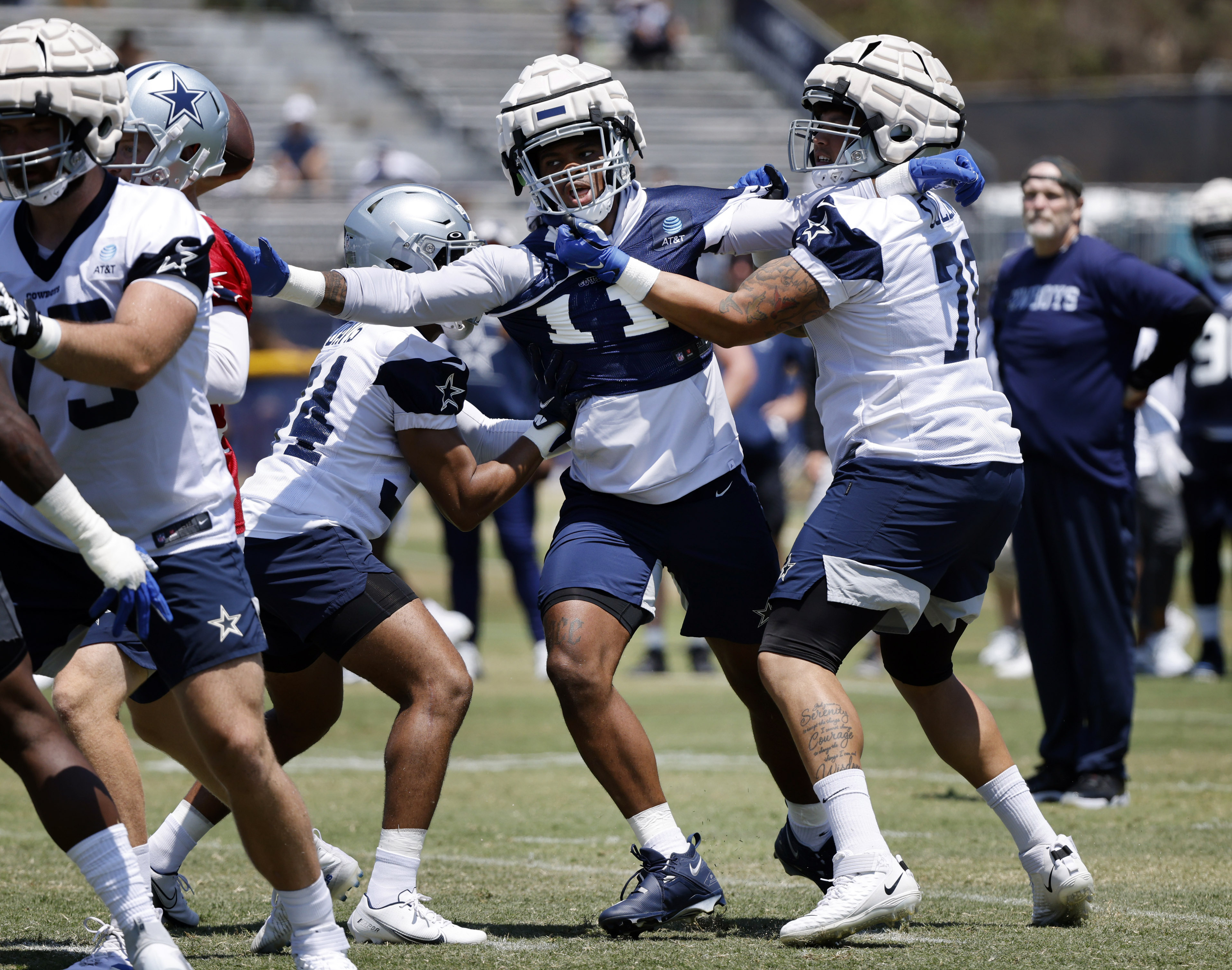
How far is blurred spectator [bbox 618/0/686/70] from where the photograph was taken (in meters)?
26.2

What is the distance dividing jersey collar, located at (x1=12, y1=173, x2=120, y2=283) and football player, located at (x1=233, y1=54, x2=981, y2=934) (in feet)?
2.58

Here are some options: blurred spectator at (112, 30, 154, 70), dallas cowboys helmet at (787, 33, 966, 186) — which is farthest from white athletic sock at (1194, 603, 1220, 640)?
blurred spectator at (112, 30, 154, 70)

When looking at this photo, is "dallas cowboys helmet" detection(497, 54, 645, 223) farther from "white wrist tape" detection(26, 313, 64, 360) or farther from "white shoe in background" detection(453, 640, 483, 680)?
"white shoe in background" detection(453, 640, 483, 680)

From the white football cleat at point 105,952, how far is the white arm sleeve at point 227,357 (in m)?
1.26

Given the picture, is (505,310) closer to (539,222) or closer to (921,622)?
(539,222)

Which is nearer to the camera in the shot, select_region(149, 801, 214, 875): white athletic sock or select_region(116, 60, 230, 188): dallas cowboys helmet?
select_region(116, 60, 230, 188): dallas cowboys helmet

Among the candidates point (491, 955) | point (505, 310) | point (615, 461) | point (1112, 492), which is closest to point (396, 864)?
point (491, 955)

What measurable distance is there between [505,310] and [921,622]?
4.54ft

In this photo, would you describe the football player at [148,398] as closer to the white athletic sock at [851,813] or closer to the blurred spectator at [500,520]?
the white athletic sock at [851,813]

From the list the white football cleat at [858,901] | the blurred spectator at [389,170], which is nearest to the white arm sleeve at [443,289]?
the white football cleat at [858,901]

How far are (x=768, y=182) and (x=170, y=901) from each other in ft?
8.38

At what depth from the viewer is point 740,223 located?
450cm

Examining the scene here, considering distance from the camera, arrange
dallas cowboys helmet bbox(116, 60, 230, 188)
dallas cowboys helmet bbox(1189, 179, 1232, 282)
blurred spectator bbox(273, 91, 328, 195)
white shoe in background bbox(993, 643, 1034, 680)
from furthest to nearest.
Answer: blurred spectator bbox(273, 91, 328, 195) → white shoe in background bbox(993, 643, 1034, 680) → dallas cowboys helmet bbox(1189, 179, 1232, 282) → dallas cowboys helmet bbox(116, 60, 230, 188)

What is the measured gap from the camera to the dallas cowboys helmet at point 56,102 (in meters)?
3.31
